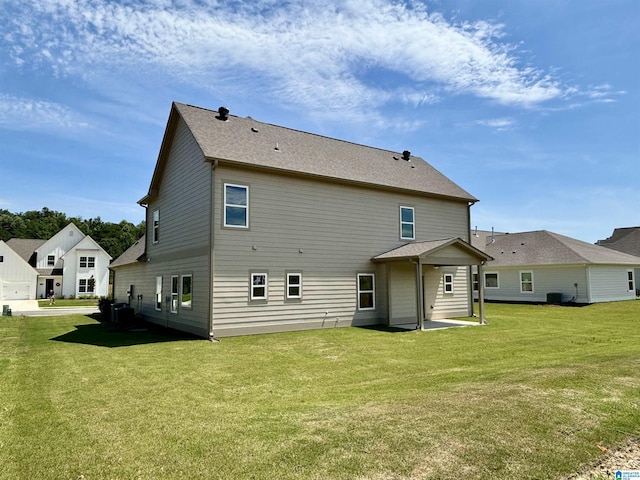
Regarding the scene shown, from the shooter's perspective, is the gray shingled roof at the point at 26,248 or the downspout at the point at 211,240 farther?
the gray shingled roof at the point at 26,248

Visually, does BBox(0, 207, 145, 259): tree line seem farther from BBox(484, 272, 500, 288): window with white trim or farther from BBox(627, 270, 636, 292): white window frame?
BBox(627, 270, 636, 292): white window frame

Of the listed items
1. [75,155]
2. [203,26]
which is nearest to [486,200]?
[203,26]

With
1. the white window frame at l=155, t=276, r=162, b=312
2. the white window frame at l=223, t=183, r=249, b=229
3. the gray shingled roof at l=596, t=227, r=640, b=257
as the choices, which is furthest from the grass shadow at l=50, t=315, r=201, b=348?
the gray shingled roof at l=596, t=227, r=640, b=257

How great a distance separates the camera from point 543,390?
572 cm

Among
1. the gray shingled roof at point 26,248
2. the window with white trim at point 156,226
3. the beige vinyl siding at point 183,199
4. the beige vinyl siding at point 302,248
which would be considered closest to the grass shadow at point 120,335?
the beige vinyl siding at point 302,248

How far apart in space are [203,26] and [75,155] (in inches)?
566

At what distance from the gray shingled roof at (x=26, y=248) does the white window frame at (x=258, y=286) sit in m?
44.2

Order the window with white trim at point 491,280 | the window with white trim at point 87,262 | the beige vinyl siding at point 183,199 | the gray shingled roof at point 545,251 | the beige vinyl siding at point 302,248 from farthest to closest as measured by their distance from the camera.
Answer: the window with white trim at point 87,262 < the window with white trim at point 491,280 < the gray shingled roof at point 545,251 < the beige vinyl siding at point 183,199 < the beige vinyl siding at point 302,248

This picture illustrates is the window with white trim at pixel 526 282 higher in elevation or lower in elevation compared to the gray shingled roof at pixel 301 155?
lower

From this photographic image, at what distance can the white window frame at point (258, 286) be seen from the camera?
13.4m

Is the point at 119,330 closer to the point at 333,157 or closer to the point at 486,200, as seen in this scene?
the point at 333,157

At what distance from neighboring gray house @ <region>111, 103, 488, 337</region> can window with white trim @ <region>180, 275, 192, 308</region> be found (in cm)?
7

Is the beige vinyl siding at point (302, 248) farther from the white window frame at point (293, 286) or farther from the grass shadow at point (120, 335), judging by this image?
the grass shadow at point (120, 335)

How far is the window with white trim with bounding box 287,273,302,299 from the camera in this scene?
46.7 feet
